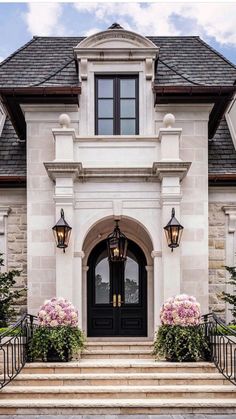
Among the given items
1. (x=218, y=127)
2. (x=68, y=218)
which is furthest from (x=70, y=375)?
(x=218, y=127)

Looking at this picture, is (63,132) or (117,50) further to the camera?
(117,50)

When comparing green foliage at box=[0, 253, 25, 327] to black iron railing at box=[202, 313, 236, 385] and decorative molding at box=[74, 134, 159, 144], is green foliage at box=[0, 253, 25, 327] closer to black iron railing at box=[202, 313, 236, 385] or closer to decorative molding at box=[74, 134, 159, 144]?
decorative molding at box=[74, 134, 159, 144]

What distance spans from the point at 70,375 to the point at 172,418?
2.07m

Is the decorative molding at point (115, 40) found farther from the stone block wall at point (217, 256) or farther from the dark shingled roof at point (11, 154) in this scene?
the stone block wall at point (217, 256)

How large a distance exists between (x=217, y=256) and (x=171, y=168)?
9.01 ft

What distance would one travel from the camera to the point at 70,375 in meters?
8.96

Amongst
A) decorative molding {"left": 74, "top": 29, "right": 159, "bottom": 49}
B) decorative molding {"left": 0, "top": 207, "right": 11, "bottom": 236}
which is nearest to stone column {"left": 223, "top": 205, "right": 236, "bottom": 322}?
decorative molding {"left": 74, "top": 29, "right": 159, "bottom": 49}

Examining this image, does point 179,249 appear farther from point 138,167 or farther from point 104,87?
point 104,87

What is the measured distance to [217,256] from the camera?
12336mm

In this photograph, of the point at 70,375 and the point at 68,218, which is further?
the point at 68,218

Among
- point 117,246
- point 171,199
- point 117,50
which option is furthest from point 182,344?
point 117,50

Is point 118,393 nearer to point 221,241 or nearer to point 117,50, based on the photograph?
point 221,241

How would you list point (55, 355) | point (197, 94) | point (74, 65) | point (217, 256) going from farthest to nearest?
point (74, 65) < point (217, 256) < point (197, 94) < point (55, 355)

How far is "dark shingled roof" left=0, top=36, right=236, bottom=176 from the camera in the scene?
1262cm
